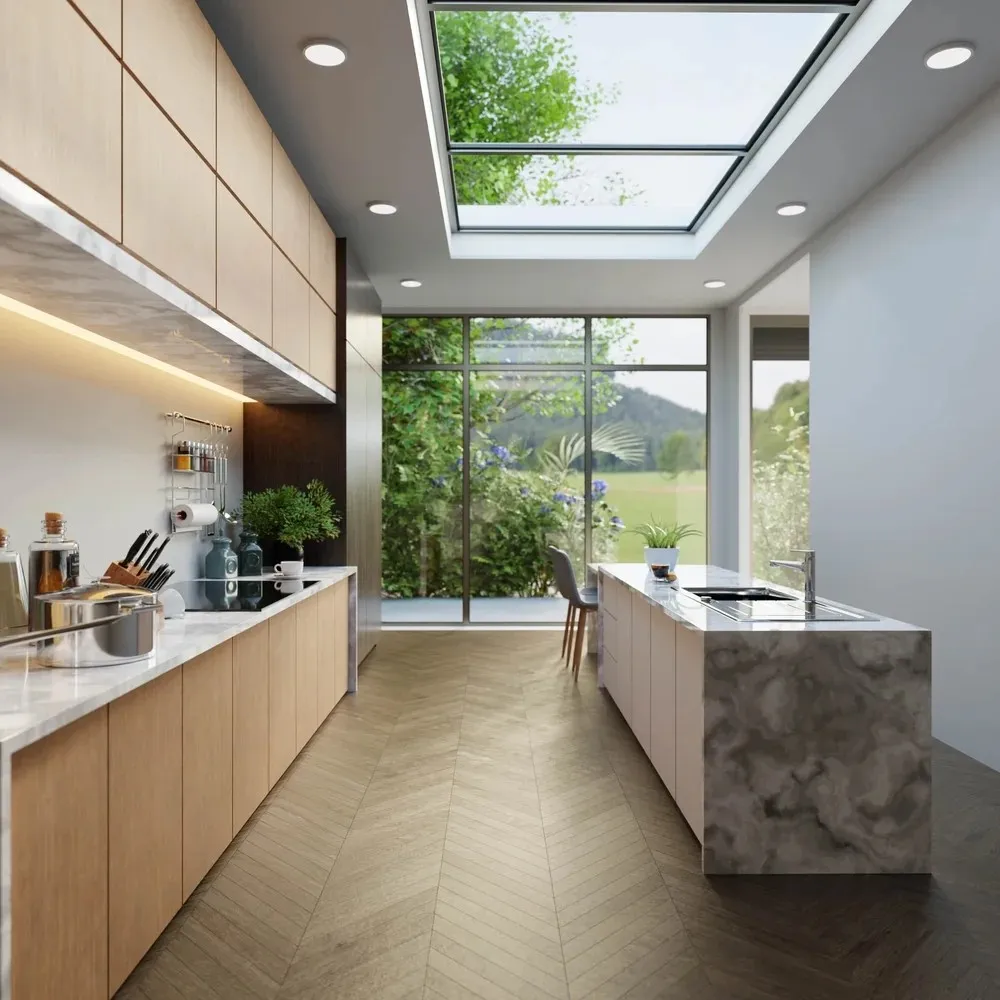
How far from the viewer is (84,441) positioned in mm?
2822

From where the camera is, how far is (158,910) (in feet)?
6.82

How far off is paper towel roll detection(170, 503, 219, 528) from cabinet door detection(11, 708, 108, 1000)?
1.97m

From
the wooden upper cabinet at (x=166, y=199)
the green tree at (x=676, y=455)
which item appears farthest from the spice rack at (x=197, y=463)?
the green tree at (x=676, y=455)

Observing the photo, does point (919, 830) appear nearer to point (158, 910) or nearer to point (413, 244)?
point (158, 910)

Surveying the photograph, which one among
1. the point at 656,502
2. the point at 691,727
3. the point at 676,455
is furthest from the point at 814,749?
the point at 676,455

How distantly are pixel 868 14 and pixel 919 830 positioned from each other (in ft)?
9.85

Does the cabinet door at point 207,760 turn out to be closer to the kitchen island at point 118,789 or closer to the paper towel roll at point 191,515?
the kitchen island at point 118,789

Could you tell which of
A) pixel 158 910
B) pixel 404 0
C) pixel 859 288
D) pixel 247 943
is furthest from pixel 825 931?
pixel 859 288

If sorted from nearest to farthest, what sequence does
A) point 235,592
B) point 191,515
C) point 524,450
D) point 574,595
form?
point 235,592 < point 191,515 < point 574,595 < point 524,450

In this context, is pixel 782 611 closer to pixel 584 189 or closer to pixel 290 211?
pixel 290 211

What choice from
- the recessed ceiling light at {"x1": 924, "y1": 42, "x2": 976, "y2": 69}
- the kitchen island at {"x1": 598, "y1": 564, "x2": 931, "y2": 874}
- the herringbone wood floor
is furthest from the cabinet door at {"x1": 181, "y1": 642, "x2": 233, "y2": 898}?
the recessed ceiling light at {"x1": 924, "y1": 42, "x2": 976, "y2": 69}

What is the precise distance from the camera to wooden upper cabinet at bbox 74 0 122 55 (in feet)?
6.20

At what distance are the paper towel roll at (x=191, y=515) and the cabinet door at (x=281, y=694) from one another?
0.63 m

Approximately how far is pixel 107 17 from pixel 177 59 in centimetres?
46
